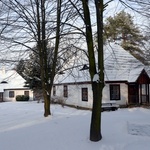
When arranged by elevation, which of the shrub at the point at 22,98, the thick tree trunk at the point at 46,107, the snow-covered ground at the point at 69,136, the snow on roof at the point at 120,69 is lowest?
the shrub at the point at 22,98

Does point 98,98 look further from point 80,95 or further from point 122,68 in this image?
point 80,95

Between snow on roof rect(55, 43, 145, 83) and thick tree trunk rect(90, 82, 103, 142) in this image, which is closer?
thick tree trunk rect(90, 82, 103, 142)

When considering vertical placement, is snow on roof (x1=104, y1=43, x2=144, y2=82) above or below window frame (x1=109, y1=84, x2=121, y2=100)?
above

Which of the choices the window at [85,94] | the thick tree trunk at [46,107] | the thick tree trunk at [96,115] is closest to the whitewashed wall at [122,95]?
the window at [85,94]

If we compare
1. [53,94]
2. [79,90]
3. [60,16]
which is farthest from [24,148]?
[53,94]

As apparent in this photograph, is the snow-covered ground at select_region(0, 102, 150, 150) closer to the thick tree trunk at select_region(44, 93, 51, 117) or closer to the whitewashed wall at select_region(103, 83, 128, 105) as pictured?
the thick tree trunk at select_region(44, 93, 51, 117)

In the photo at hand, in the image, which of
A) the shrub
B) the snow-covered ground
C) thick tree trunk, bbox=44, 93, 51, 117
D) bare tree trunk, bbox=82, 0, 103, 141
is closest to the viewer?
the snow-covered ground

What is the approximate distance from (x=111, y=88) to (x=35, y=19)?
500 inches

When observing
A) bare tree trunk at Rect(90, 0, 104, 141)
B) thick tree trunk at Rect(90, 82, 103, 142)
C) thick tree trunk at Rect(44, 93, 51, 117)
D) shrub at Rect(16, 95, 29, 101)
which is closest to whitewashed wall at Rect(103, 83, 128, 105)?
thick tree trunk at Rect(44, 93, 51, 117)

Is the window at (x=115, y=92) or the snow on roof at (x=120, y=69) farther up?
the snow on roof at (x=120, y=69)

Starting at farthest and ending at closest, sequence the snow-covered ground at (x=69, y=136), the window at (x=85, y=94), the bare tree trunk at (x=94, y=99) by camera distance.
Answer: the window at (x=85, y=94) → the bare tree trunk at (x=94, y=99) → the snow-covered ground at (x=69, y=136)

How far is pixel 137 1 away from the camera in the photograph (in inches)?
407

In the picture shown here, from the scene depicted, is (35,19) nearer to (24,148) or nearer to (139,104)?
(24,148)

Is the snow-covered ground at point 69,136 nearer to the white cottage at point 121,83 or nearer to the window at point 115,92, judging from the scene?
the white cottage at point 121,83
